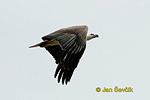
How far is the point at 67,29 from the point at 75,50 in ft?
5.69

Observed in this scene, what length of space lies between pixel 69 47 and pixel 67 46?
0.08 metres

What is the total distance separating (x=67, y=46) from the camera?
592 inches

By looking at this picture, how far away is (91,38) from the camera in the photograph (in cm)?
1992

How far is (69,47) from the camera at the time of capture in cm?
1509

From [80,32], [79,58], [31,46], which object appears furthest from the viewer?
[31,46]

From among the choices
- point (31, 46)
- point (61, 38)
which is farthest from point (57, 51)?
point (61, 38)

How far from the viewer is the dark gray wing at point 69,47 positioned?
49.2ft

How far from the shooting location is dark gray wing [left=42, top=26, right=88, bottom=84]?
15.0 metres

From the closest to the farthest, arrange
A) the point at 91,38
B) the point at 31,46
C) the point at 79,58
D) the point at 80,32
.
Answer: the point at 79,58 → the point at 80,32 → the point at 31,46 → the point at 91,38

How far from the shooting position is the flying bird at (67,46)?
15.0m

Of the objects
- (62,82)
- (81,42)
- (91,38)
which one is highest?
(91,38)

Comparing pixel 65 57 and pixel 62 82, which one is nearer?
pixel 65 57

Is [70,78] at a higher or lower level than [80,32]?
lower

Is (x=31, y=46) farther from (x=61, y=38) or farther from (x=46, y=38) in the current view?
(x=61, y=38)
